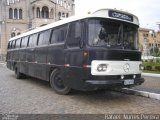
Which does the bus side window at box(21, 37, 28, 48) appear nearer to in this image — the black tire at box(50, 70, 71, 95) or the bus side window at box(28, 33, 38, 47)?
the bus side window at box(28, 33, 38, 47)

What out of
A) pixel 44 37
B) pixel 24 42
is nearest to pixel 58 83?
pixel 44 37

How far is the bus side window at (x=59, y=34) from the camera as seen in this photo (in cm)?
1015

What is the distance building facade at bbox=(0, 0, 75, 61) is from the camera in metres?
62.3

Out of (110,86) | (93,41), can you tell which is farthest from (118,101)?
(93,41)

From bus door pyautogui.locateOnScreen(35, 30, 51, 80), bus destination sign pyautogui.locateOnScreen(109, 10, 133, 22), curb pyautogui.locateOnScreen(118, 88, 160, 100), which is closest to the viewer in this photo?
bus destination sign pyautogui.locateOnScreen(109, 10, 133, 22)

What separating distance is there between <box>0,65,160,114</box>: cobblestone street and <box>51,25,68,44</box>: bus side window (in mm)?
2064

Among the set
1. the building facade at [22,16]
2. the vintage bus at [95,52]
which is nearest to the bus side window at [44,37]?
the vintage bus at [95,52]

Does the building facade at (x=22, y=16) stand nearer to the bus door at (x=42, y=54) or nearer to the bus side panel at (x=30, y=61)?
the bus side panel at (x=30, y=61)

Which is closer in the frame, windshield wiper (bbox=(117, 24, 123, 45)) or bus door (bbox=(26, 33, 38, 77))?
windshield wiper (bbox=(117, 24, 123, 45))

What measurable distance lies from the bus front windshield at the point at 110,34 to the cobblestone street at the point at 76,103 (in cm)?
184

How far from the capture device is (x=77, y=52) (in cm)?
893

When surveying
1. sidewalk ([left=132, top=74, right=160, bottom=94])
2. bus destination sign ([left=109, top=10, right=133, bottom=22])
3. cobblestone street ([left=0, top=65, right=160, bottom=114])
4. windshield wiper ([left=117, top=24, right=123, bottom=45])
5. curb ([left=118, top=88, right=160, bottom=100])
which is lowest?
cobblestone street ([left=0, top=65, right=160, bottom=114])

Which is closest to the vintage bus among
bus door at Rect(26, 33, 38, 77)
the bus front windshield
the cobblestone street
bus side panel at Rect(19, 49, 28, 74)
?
the bus front windshield

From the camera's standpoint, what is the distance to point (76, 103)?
898 cm
